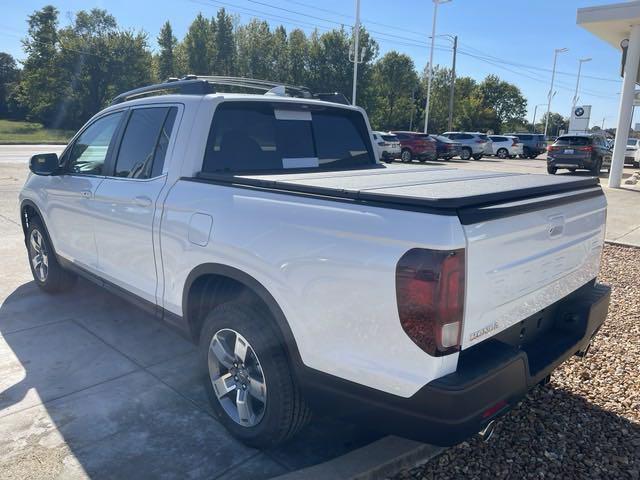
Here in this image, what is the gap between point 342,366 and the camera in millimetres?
2148

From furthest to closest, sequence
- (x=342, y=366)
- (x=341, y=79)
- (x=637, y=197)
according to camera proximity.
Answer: (x=341, y=79)
(x=637, y=197)
(x=342, y=366)

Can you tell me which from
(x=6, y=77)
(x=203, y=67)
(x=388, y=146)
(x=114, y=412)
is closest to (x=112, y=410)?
(x=114, y=412)

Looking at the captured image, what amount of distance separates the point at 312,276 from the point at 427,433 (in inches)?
31.4

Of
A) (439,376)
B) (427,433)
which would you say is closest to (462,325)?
(439,376)

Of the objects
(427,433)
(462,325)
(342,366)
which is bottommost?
(427,433)

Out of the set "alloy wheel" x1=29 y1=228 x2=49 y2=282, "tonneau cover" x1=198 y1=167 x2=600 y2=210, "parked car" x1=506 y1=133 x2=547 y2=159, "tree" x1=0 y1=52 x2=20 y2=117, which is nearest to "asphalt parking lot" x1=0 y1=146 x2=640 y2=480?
"alloy wheel" x1=29 y1=228 x2=49 y2=282

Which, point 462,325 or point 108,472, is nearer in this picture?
point 462,325

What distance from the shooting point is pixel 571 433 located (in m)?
2.94

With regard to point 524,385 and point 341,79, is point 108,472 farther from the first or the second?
point 341,79

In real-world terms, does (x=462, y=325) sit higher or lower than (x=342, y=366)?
higher

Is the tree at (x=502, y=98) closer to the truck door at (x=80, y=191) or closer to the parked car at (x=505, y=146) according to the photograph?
the parked car at (x=505, y=146)

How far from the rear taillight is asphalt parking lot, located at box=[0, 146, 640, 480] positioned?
4.15ft

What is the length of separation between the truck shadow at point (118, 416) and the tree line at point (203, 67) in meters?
44.1

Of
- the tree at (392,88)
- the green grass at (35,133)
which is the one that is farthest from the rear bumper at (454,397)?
the tree at (392,88)
